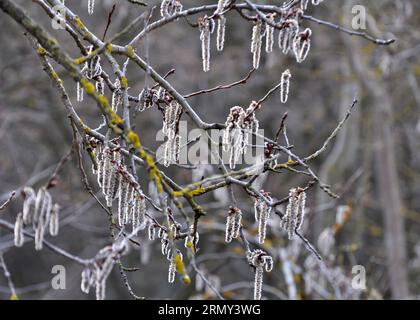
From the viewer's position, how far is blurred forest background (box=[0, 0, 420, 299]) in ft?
27.4

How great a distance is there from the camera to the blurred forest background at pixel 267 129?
27.4 feet

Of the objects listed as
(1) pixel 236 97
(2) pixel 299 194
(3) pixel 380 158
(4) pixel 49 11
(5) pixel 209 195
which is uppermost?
(1) pixel 236 97

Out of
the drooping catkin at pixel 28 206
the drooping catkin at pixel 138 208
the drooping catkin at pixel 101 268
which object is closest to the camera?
the drooping catkin at pixel 101 268

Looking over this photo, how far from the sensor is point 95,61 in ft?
9.08

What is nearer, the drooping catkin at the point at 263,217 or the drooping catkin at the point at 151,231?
the drooping catkin at the point at 263,217

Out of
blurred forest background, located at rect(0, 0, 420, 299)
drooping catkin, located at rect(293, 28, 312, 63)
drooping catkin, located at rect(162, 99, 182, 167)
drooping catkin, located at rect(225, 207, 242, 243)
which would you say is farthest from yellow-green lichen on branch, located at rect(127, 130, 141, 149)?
Result: blurred forest background, located at rect(0, 0, 420, 299)

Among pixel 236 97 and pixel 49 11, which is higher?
pixel 236 97

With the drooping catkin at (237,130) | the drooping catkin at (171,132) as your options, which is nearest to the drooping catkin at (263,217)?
the drooping catkin at (237,130)

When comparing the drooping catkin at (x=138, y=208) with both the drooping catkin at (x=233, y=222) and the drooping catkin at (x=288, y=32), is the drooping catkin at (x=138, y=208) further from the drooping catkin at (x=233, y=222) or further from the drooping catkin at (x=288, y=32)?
the drooping catkin at (x=288, y=32)
